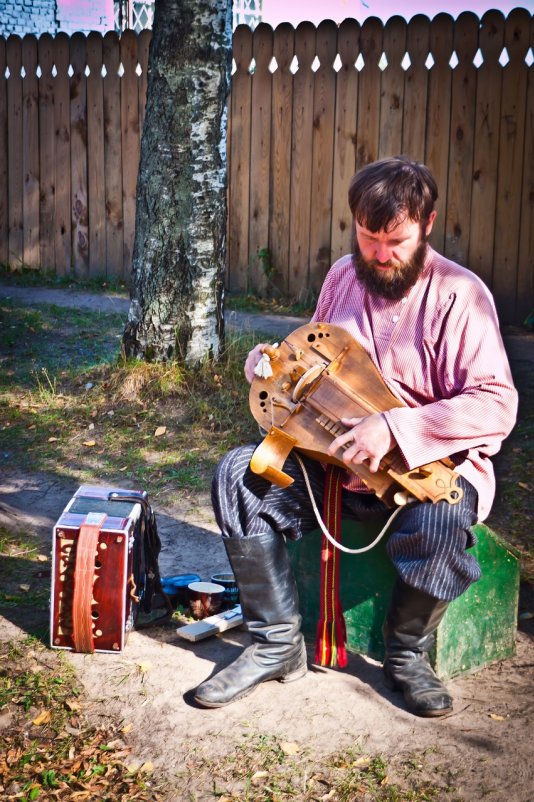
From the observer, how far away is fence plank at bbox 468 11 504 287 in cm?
708

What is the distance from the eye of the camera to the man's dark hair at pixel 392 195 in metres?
2.82

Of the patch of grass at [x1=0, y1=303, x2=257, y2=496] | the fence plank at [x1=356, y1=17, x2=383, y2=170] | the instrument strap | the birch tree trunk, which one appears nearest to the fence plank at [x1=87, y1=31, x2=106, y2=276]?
the fence plank at [x1=356, y1=17, x2=383, y2=170]

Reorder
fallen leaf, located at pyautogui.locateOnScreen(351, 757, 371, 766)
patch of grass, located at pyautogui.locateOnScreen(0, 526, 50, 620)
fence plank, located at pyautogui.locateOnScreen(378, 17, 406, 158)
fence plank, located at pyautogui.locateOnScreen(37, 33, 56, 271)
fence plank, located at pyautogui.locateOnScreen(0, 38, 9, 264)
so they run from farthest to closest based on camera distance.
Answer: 1. fence plank, located at pyautogui.locateOnScreen(0, 38, 9, 264)
2. fence plank, located at pyautogui.locateOnScreen(37, 33, 56, 271)
3. fence plank, located at pyautogui.locateOnScreen(378, 17, 406, 158)
4. patch of grass, located at pyautogui.locateOnScreen(0, 526, 50, 620)
5. fallen leaf, located at pyautogui.locateOnScreen(351, 757, 371, 766)

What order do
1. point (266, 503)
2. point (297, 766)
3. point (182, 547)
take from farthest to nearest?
point (182, 547) → point (266, 503) → point (297, 766)

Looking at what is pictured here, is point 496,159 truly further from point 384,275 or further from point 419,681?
point 419,681

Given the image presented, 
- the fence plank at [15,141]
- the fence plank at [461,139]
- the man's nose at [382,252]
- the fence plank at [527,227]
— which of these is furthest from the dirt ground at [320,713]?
the fence plank at [15,141]

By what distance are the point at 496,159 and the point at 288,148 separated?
1.87 metres

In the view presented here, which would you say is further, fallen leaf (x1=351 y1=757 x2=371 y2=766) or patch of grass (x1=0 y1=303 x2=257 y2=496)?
patch of grass (x1=0 y1=303 x2=257 y2=496)

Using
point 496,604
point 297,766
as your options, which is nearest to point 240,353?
point 496,604

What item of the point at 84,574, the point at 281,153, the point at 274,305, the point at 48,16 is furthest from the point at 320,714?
the point at 48,16

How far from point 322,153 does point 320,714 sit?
5.93 metres

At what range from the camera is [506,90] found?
23.3ft

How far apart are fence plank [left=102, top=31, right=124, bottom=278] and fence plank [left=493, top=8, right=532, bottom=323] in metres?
3.73

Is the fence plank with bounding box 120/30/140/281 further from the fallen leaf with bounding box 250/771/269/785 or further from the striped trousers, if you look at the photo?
the fallen leaf with bounding box 250/771/269/785
